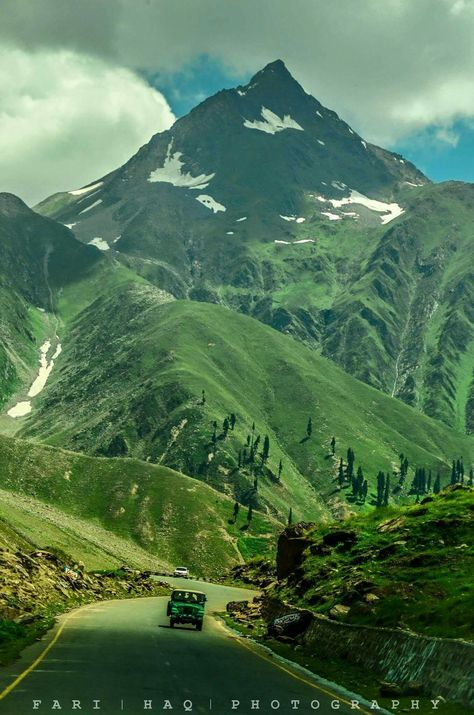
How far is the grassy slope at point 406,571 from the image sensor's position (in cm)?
3576

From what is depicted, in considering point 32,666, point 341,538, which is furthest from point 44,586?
point 32,666

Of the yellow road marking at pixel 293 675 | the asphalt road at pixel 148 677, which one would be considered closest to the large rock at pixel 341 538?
the asphalt road at pixel 148 677

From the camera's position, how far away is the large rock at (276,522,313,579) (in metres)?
70.1

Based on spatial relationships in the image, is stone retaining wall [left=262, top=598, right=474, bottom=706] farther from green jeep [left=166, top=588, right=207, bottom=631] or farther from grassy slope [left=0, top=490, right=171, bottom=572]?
grassy slope [left=0, top=490, right=171, bottom=572]

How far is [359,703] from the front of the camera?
2720cm

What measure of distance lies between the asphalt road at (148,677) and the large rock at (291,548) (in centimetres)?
1962

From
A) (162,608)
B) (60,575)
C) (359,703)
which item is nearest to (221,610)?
(162,608)

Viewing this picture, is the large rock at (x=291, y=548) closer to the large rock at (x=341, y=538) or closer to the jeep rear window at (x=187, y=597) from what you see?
the large rock at (x=341, y=538)

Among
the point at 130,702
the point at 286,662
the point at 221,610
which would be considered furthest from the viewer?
the point at 221,610

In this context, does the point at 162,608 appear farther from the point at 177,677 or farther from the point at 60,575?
the point at 177,677

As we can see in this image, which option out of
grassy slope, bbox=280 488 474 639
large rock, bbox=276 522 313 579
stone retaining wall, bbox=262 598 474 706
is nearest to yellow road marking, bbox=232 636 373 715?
stone retaining wall, bbox=262 598 474 706

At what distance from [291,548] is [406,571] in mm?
29288

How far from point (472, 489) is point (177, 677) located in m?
35.3

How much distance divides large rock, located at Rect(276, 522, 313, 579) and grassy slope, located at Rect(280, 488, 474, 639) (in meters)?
4.65
